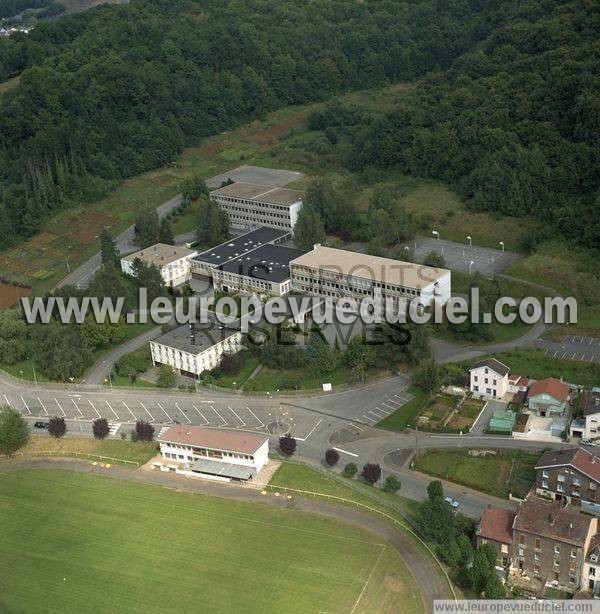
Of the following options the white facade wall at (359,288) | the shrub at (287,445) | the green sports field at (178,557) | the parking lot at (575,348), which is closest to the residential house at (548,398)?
the parking lot at (575,348)

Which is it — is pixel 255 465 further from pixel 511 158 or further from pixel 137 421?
pixel 511 158

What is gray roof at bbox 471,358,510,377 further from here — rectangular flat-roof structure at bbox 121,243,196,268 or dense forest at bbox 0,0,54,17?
dense forest at bbox 0,0,54,17

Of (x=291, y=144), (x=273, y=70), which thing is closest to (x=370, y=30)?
(x=273, y=70)

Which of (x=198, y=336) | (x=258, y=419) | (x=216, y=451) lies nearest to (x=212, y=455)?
(x=216, y=451)

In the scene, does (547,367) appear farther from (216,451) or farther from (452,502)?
(216,451)

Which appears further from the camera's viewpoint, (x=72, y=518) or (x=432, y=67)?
(x=432, y=67)

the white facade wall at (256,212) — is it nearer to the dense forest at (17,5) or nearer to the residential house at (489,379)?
the residential house at (489,379)
